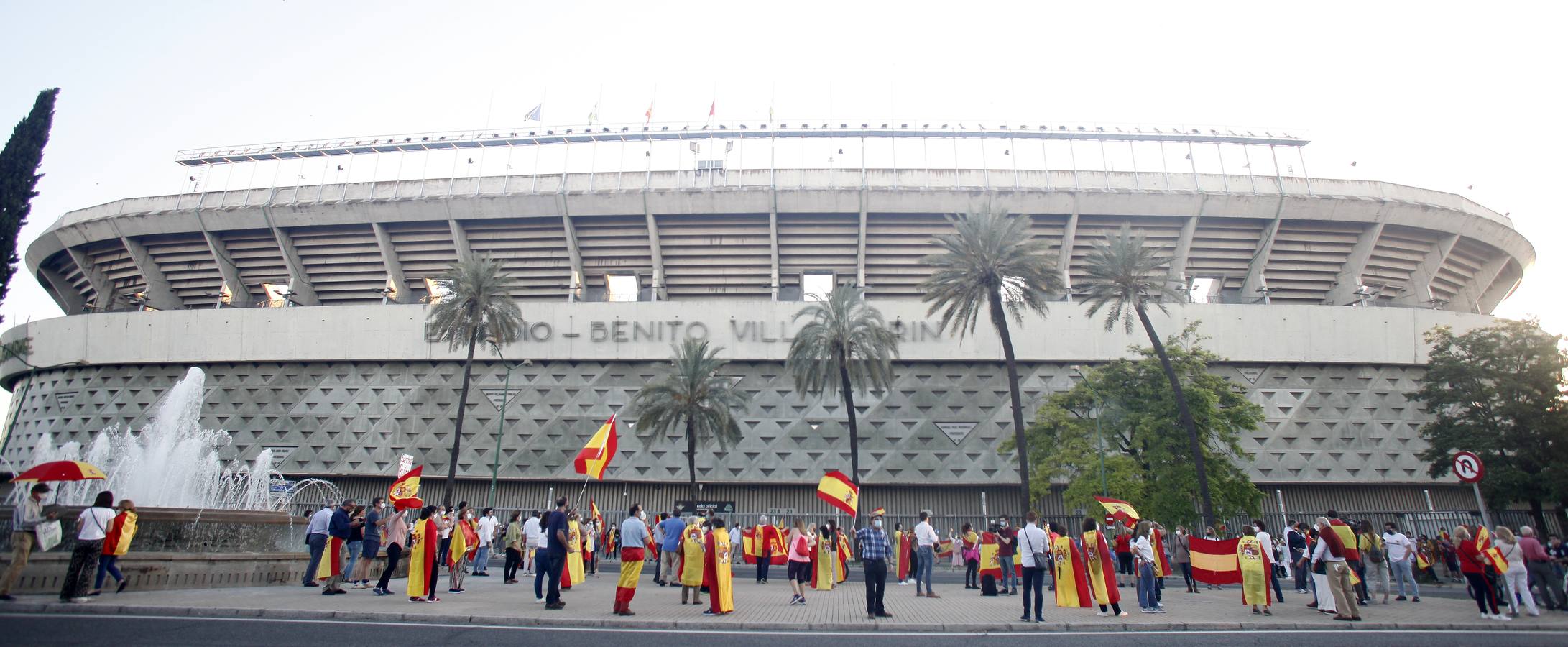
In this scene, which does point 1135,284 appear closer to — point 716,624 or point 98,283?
point 716,624

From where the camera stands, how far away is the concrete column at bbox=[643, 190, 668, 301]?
41.7 m

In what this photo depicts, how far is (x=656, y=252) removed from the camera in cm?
4322

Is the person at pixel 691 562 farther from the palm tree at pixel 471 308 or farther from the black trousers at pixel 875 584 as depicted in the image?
the palm tree at pixel 471 308

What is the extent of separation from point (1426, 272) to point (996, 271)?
33207 millimetres

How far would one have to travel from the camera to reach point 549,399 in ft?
135

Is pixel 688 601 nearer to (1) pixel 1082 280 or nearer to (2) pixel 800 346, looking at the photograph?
(2) pixel 800 346

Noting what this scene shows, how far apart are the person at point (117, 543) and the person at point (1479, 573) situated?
2107 cm

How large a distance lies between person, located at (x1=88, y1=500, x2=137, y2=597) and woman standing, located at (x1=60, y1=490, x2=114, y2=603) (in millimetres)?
148

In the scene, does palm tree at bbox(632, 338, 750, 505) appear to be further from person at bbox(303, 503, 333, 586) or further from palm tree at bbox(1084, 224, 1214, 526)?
person at bbox(303, 503, 333, 586)

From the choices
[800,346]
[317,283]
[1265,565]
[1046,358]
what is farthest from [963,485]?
[317,283]

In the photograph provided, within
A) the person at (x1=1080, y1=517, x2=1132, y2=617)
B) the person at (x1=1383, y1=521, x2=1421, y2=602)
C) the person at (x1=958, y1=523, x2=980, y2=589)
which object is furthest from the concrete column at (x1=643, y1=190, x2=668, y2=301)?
the person at (x1=1383, y1=521, x2=1421, y2=602)

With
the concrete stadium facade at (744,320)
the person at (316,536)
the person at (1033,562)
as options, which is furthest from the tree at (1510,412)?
the person at (316,536)

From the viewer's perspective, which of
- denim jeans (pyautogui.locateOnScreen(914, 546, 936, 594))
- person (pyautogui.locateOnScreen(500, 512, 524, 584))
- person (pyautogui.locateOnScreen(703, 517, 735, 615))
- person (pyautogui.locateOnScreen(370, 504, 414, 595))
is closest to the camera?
person (pyautogui.locateOnScreen(703, 517, 735, 615))

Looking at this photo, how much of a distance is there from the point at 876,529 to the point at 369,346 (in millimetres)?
38200
